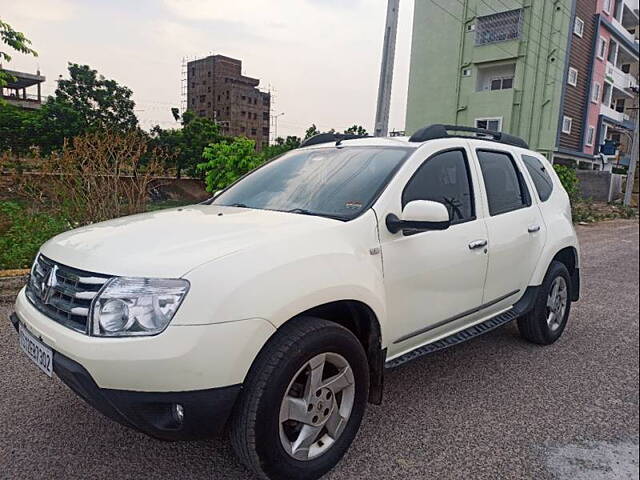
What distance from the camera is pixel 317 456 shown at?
7.00 ft

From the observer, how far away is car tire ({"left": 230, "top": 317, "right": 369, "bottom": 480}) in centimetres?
185

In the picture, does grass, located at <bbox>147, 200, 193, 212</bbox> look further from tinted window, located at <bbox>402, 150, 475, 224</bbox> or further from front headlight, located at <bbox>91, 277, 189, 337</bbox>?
front headlight, located at <bbox>91, 277, 189, 337</bbox>

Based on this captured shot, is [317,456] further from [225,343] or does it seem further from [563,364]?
[563,364]

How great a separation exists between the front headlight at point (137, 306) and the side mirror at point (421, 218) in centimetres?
117

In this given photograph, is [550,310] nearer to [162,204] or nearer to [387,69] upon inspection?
[387,69]

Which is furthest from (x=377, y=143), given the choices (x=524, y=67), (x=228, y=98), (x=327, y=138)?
(x=228, y=98)

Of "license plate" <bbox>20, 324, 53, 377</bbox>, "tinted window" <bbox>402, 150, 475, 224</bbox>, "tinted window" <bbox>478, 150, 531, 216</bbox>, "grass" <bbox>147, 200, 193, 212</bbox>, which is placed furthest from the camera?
"grass" <bbox>147, 200, 193, 212</bbox>

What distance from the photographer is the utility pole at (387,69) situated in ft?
26.4

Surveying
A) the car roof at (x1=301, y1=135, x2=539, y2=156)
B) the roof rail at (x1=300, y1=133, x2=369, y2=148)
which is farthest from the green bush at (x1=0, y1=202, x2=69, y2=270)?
the car roof at (x1=301, y1=135, x2=539, y2=156)

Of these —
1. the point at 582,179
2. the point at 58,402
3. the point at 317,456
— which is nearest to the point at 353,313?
Result: the point at 317,456

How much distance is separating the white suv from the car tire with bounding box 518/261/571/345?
518mm

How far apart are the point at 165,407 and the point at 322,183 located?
1561 millimetres

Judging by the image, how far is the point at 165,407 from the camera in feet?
5.83

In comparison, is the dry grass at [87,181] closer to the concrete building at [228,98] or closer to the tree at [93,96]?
the tree at [93,96]
